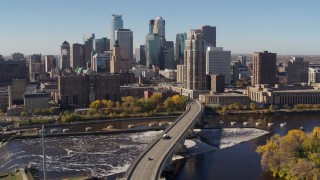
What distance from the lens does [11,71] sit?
83.1 metres

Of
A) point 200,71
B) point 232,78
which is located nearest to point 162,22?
point 232,78

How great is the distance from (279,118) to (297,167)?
2993 cm

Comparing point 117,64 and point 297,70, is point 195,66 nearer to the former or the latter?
point 297,70

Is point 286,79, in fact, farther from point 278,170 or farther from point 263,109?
point 278,170

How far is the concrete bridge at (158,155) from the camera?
78.7ft

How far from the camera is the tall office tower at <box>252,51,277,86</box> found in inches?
3046

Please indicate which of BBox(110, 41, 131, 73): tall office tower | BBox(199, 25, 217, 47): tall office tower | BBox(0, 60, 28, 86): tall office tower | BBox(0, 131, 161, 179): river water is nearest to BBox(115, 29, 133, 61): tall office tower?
BBox(199, 25, 217, 47): tall office tower

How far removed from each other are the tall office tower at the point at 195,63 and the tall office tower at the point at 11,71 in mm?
31145

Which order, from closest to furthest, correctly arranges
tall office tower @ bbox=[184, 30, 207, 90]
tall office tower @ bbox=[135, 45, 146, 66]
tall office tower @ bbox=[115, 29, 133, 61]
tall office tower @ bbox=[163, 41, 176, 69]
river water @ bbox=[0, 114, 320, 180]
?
river water @ bbox=[0, 114, 320, 180] < tall office tower @ bbox=[184, 30, 207, 90] < tall office tower @ bbox=[163, 41, 176, 69] < tall office tower @ bbox=[115, 29, 133, 61] < tall office tower @ bbox=[135, 45, 146, 66]

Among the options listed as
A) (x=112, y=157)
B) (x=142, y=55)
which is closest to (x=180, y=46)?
(x=142, y=55)

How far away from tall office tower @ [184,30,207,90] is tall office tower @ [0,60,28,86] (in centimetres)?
3115

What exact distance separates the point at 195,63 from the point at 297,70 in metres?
28.8

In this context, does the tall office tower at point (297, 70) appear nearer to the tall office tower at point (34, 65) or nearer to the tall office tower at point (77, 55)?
the tall office tower at point (77, 55)

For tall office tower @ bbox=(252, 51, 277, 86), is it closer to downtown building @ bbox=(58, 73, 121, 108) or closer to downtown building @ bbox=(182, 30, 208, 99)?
downtown building @ bbox=(182, 30, 208, 99)
